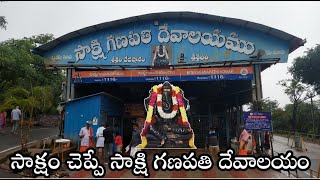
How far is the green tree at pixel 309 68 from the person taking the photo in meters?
33.4

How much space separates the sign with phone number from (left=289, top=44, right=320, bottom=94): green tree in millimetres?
19924

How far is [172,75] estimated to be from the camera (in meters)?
17.2

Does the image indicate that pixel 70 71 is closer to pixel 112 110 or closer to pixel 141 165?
pixel 112 110

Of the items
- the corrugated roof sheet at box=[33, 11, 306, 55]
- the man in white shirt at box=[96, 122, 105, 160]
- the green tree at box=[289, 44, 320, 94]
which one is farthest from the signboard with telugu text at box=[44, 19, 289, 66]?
the green tree at box=[289, 44, 320, 94]

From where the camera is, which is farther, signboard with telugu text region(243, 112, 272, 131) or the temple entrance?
the temple entrance

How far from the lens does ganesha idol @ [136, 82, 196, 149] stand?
14.5 meters

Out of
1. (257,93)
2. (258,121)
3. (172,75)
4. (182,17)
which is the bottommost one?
(258,121)

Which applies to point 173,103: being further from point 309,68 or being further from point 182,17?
point 309,68

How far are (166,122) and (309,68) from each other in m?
24.8

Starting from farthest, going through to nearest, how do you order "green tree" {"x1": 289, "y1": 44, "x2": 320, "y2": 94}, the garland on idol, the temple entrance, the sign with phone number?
"green tree" {"x1": 289, "y1": 44, "x2": 320, "y2": 94} → the temple entrance → the sign with phone number → the garland on idol

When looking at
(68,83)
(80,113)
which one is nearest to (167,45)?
(68,83)

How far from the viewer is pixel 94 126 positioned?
16.1m

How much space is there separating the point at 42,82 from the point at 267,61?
73.2 ft

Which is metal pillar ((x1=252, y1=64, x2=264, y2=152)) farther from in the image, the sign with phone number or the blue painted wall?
the blue painted wall
